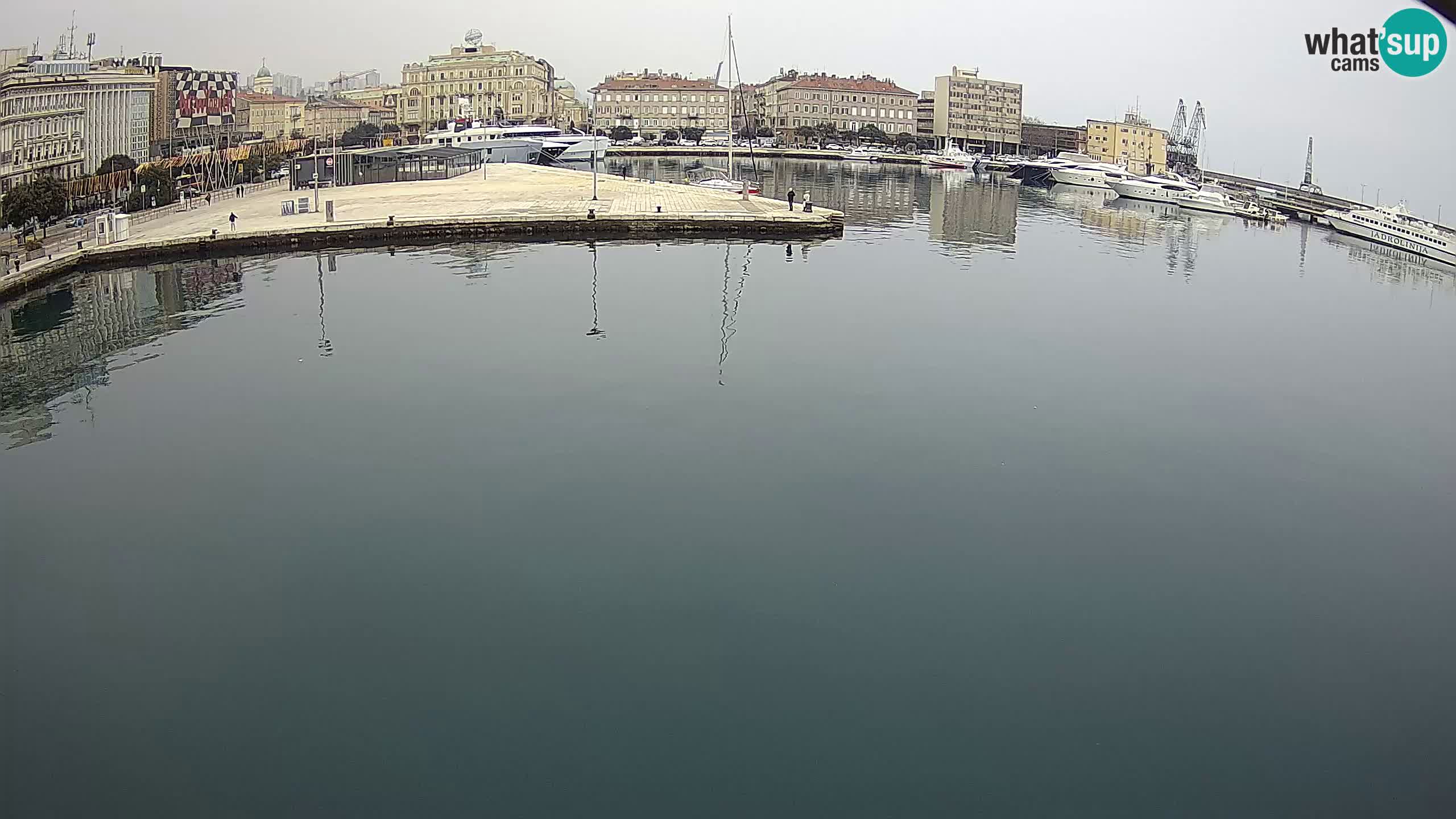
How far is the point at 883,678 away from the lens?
522cm

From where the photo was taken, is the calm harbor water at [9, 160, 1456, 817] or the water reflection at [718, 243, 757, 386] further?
the water reflection at [718, 243, 757, 386]

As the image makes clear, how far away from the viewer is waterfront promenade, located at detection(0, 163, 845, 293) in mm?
17609

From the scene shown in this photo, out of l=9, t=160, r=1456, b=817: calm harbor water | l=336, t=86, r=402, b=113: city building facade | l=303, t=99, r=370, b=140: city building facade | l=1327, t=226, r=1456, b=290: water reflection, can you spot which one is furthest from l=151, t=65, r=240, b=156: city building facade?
l=1327, t=226, r=1456, b=290: water reflection

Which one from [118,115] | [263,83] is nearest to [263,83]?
[263,83]

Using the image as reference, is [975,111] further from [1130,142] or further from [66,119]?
[66,119]

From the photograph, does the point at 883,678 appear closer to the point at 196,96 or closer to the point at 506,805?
the point at 506,805

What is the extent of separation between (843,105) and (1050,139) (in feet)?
49.5

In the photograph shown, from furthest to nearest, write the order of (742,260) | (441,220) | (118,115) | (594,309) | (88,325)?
(118,115) → (441,220) → (742,260) → (594,309) → (88,325)

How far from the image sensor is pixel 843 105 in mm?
69062

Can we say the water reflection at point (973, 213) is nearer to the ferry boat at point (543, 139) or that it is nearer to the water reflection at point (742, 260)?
the water reflection at point (742, 260)

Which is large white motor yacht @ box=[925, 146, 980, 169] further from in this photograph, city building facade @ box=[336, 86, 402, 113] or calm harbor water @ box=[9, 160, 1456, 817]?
calm harbor water @ box=[9, 160, 1456, 817]

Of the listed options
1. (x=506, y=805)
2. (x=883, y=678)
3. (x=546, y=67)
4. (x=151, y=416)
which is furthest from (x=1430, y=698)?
(x=546, y=67)

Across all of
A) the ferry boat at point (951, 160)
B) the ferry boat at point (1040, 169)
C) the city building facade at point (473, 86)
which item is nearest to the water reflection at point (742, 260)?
the ferry boat at point (1040, 169)

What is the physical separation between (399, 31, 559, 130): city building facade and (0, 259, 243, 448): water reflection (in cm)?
4807
